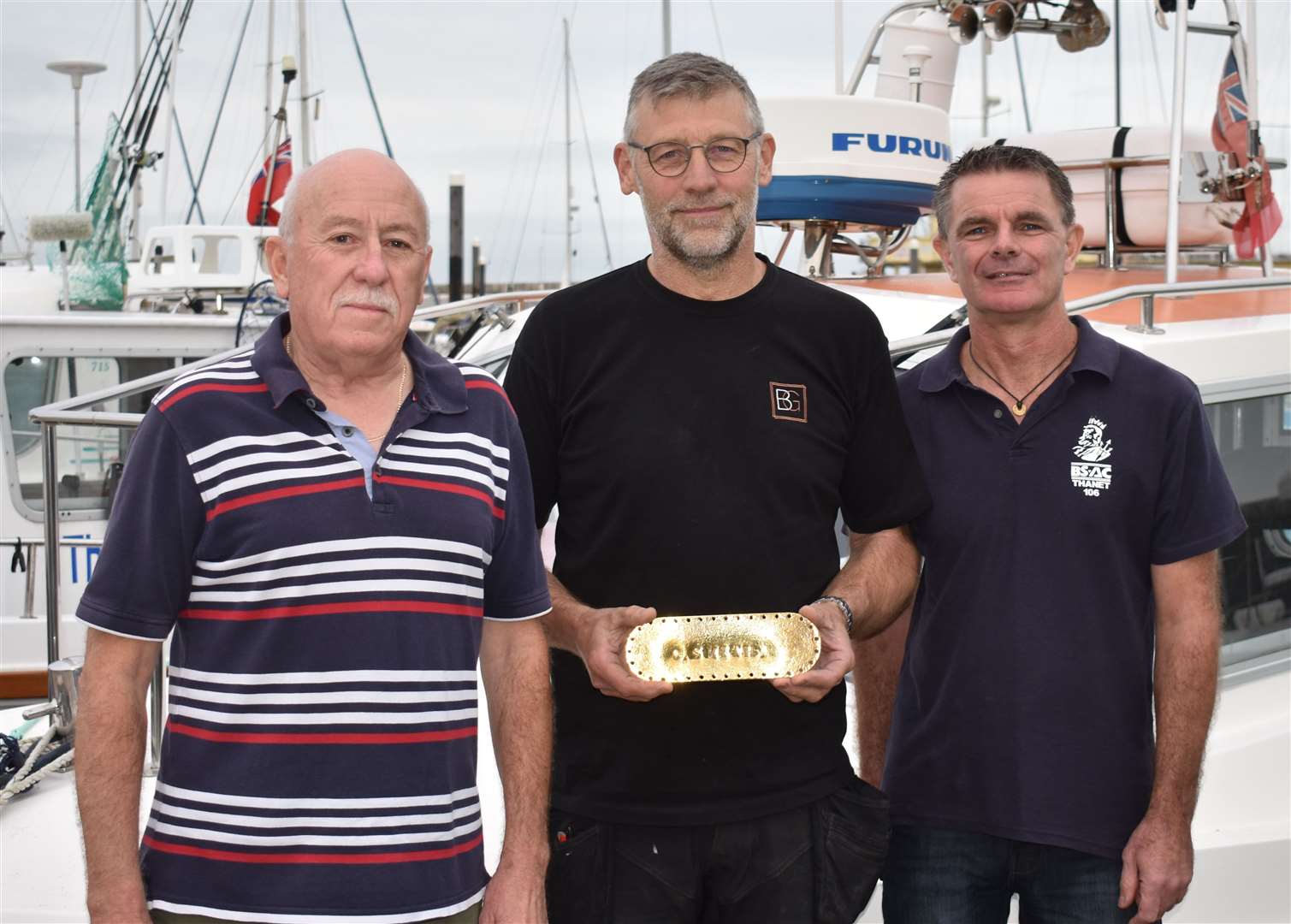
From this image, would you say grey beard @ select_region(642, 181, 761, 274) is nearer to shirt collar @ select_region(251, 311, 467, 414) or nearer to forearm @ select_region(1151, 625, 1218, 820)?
shirt collar @ select_region(251, 311, 467, 414)

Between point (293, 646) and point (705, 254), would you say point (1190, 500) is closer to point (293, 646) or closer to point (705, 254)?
point (705, 254)

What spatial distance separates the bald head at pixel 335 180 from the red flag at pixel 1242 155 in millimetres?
3511

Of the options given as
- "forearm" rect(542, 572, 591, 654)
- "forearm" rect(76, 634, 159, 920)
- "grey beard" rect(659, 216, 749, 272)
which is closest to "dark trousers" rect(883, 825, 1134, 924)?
"forearm" rect(542, 572, 591, 654)

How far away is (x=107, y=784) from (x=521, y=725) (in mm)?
648

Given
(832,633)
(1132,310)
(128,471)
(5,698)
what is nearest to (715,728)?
(832,633)

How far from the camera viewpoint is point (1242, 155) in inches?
186

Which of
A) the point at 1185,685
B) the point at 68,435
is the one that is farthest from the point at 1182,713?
the point at 68,435

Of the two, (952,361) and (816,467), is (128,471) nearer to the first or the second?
(816,467)

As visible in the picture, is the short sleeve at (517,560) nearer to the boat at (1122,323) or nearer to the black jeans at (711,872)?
the black jeans at (711,872)

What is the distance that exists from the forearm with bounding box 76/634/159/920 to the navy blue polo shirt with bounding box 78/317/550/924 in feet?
0.18

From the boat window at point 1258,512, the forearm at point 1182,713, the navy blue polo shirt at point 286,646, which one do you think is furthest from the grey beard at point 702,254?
the boat window at point 1258,512

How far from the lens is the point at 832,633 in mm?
2342

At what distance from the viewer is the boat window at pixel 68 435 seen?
919 cm

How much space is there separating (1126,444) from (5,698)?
7.86 metres
